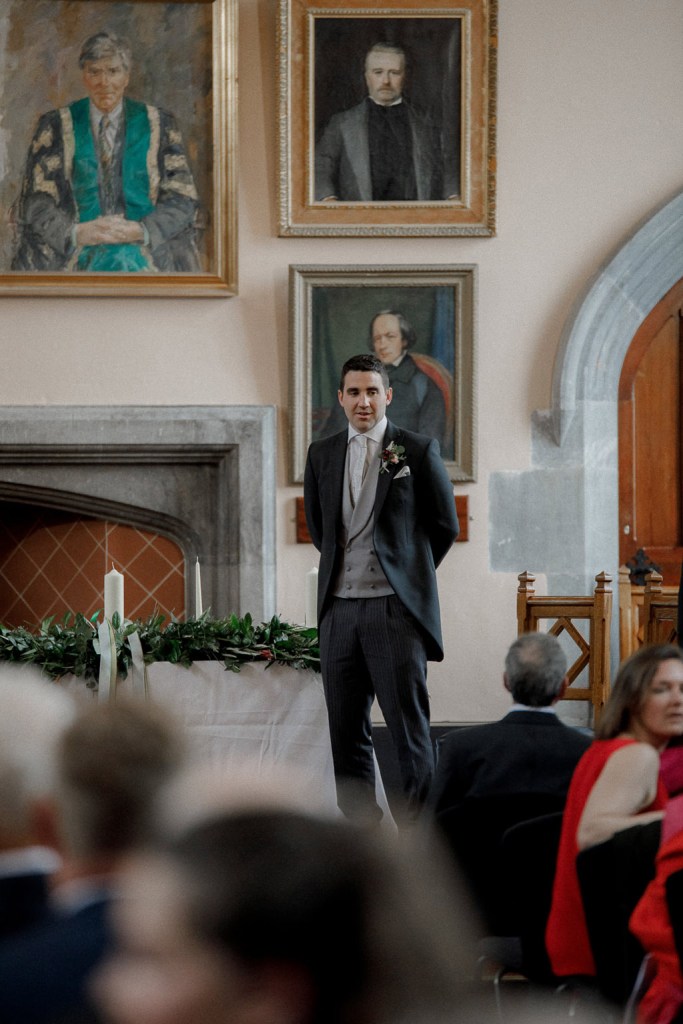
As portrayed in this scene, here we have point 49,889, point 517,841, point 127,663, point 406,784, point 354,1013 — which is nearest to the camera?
point 354,1013

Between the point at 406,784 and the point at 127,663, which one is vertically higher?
the point at 127,663

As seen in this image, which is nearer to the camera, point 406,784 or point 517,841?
point 517,841

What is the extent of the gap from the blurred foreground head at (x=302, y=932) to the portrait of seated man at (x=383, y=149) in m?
6.23

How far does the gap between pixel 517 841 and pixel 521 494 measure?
4.47 m

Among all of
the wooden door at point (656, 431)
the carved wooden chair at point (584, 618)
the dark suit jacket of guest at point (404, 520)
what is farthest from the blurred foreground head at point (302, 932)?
the wooden door at point (656, 431)

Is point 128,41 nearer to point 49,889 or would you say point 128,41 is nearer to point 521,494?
point 521,494

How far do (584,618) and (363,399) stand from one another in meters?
2.62

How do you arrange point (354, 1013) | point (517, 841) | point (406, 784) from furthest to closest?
point (406, 784), point (517, 841), point (354, 1013)

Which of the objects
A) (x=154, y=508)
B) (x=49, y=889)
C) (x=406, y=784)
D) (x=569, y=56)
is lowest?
(x=406, y=784)

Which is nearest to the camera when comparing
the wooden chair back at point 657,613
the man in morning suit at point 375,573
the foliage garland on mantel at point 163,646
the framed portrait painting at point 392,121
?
the foliage garland on mantel at point 163,646

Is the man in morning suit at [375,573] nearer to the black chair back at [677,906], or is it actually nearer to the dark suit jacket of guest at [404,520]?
the dark suit jacket of guest at [404,520]

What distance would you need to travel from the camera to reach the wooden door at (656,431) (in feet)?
22.9

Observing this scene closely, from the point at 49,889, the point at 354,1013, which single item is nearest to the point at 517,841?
the point at 49,889

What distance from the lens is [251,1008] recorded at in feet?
2.29
